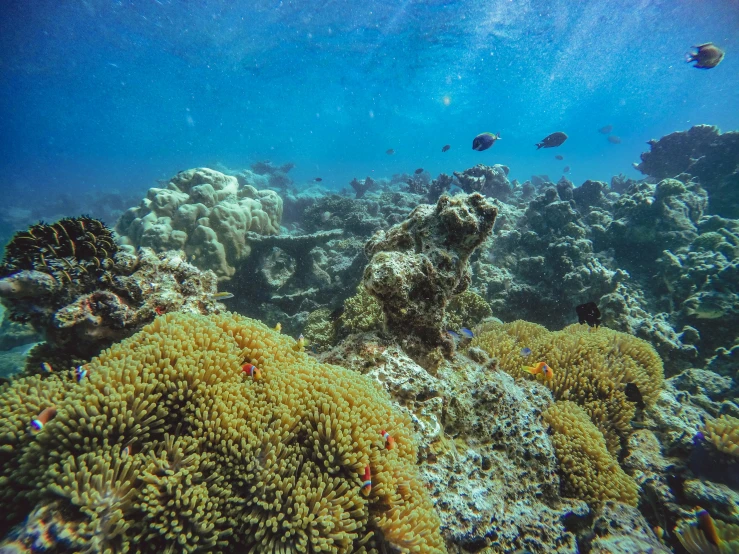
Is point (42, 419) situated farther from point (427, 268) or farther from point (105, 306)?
point (427, 268)

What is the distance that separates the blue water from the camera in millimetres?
28391

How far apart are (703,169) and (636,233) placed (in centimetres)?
658

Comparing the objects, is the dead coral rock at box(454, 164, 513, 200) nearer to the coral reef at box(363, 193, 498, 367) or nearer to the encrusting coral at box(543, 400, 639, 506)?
the coral reef at box(363, 193, 498, 367)

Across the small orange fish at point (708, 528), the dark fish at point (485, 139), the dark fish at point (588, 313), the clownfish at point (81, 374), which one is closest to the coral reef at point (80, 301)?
the clownfish at point (81, 374)

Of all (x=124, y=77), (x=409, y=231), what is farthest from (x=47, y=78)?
(x=409, y=231)

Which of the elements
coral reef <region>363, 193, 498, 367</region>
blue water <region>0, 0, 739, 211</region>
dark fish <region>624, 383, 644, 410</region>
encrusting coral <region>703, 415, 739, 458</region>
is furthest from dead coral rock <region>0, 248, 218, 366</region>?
blue water <region>0, 0, 739, 211</region>

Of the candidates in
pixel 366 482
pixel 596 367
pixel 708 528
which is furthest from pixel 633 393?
pixel 366 482

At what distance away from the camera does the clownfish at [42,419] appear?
1965 millimetres

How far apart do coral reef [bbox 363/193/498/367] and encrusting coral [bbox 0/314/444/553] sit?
41.0 inches

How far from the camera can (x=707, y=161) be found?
12195 mm

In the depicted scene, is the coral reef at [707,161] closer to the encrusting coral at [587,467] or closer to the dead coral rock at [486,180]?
the dead coral rock at [486,180]

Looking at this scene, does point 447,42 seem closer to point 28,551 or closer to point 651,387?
point 651,387

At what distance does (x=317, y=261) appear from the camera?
9039mm

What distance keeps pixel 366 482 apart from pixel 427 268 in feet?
6.92
